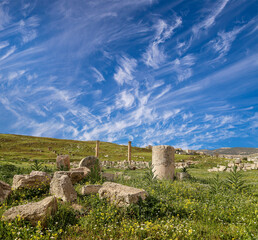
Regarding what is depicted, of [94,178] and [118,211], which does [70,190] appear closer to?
[118,211]

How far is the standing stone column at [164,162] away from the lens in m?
16.2

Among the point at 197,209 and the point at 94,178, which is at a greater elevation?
the point at 94,178

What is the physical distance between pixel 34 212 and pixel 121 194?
2819 mm

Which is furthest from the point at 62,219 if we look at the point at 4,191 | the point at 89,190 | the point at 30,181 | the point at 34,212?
the point at 30,181

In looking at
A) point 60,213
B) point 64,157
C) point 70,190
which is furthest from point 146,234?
point 64,157

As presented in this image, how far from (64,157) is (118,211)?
42.6 ft

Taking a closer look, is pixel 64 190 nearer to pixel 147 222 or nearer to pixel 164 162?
pixel 147 222

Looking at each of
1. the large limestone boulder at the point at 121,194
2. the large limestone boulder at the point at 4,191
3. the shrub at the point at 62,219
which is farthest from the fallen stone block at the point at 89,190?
the large limestone boulder at the point at 4,191

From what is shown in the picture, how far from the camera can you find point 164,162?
16266 mm

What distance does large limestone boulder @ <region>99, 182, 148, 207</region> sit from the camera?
300 inches

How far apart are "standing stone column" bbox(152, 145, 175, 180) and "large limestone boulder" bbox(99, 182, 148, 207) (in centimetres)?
815

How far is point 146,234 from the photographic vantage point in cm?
608

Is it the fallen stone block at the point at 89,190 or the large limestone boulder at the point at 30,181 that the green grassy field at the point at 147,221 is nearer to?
the fallen stone block at the point at 89,190

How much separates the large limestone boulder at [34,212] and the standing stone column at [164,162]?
1046 centimetres
